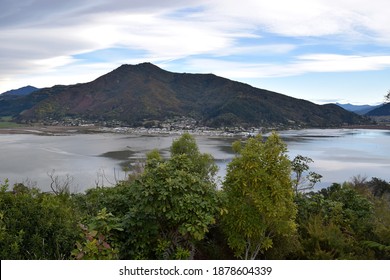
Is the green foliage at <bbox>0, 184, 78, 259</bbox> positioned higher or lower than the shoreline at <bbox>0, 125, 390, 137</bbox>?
lower

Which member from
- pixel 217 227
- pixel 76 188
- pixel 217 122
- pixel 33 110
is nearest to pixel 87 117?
pixel 33 110

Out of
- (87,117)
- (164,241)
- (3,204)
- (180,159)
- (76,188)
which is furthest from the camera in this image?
(87,117)

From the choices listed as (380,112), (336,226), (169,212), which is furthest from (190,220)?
(380,112)

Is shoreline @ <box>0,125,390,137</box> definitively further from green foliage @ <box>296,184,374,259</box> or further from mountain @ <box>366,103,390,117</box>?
green foliage @ <box>296,184,374,259</box>

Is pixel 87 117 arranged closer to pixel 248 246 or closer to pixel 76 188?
pixel 76 188

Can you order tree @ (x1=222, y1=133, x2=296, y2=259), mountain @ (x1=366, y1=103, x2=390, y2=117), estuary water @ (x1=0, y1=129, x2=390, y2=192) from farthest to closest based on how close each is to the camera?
mountain @ (x1=366, y1=103, x2=390, y2=117)
estuary water @ (x1=0, y1=129, x2=390, y2=192)
tree @ (x1=222, y1=133, x2=296, y2=259)

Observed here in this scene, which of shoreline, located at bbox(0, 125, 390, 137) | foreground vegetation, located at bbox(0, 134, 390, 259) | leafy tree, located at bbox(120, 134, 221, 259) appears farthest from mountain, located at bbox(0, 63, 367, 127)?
leafy tree, located at bbox(120, 134, 221, 259)

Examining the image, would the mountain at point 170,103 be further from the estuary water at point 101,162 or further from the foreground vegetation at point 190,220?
the foreground vegetation at point 190,220
